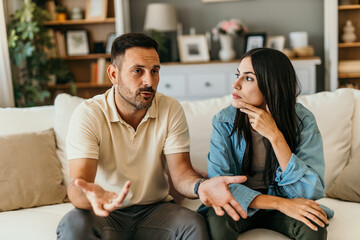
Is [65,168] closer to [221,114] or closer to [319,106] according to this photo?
[221,114]

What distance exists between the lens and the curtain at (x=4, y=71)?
3.56m

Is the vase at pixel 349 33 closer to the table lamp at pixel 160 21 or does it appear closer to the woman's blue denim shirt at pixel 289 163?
the table lamp at pixel 160 21

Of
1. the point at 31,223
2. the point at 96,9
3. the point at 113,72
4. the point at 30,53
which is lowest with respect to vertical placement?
the point at 31,223

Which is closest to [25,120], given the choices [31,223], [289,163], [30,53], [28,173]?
[28,173]

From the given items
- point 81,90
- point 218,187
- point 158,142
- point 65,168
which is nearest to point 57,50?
point 81,90

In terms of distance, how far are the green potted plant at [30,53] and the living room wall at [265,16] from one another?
148 centimetres

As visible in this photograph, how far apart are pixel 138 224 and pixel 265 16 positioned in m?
3.51

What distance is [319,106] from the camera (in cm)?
212

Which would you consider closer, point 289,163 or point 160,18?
point 289,163

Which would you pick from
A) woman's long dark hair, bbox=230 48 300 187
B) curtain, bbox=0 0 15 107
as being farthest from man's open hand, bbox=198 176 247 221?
curtain, bbox=0 0 15 107

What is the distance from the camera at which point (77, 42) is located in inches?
185

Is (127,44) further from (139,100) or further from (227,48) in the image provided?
(227,48)

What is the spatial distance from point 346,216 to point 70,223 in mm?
1086

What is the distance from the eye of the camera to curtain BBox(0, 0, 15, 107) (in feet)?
11.7
